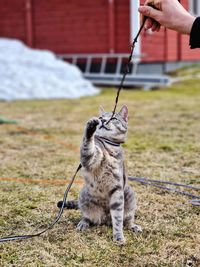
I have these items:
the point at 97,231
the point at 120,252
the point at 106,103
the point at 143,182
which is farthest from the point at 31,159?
the point at 106,103

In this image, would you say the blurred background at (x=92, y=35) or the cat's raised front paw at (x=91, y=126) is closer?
the cat's raised front paw at (x=91, y=126)

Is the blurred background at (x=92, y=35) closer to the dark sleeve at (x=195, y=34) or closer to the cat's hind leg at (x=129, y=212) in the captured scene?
the cat's hind leg at (x=129, y=212)

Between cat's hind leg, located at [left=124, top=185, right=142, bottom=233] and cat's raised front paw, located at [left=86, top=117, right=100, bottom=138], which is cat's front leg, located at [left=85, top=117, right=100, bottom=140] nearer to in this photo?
cat's raised front paw, located at [left=86, top=117, right=100, bottom=138]

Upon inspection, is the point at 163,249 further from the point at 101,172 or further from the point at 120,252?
the point at 101,172

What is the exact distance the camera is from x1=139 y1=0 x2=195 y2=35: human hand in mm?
2732

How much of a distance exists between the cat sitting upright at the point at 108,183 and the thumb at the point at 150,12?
856mm

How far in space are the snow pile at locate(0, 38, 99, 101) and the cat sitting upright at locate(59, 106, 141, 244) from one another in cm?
944

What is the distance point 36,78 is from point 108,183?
1063 centimetres

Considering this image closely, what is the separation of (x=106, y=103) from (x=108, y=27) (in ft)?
18.6

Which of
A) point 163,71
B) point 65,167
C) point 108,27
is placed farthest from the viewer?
point 163,71

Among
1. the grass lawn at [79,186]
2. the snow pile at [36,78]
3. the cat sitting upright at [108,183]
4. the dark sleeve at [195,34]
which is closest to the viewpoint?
the dark sleeve at [195,34]

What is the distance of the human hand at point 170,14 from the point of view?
273cm

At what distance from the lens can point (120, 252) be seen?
128 inches

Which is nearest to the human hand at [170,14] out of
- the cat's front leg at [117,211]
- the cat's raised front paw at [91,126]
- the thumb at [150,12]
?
the thumb at [150,12]
